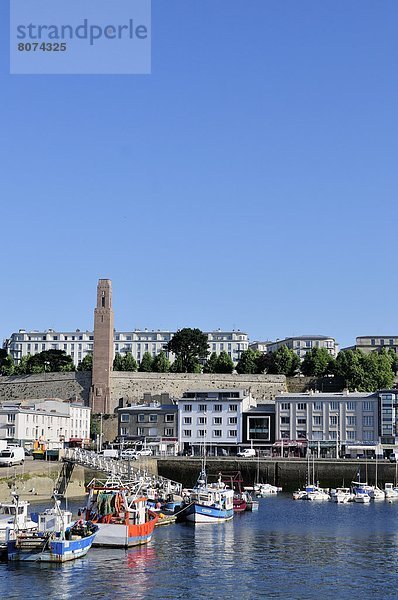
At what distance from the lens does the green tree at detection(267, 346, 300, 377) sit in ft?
505

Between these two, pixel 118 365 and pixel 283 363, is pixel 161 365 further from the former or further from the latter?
→ pixel 283 363

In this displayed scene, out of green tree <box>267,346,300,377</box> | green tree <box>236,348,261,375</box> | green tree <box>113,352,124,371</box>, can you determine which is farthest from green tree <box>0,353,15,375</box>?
green tree <box>267,346,300,377</box>

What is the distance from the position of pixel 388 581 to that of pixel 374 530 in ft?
63.9

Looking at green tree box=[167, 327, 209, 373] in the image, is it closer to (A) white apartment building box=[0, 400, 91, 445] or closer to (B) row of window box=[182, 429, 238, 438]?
(A) white apartment building box=[0, 400, 91, 445]

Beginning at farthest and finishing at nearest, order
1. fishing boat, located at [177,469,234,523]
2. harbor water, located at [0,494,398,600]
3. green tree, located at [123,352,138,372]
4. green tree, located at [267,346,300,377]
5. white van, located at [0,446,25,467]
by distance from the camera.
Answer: green tree, located at [123,352,138,372] → green tree, located at [267,346,300,377] → white van, located at [0,446,25,467] → fishing boat, located at [177,469,234,523] → harbor water, located at [0,494,398,600]

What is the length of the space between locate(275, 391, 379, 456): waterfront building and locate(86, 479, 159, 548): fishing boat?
64348 mm

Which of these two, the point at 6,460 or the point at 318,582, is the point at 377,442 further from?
the point at 318,582

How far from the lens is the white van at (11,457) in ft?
260

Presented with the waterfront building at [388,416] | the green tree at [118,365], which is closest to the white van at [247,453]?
the waterfront building at [388,416]

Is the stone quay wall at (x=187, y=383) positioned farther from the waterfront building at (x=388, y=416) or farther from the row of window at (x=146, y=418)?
the waterfront building at (x=388, y=416)

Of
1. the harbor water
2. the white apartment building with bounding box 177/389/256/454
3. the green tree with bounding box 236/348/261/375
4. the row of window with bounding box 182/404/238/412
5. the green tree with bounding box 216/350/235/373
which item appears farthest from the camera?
the green tree with bounding box 216/350/235/373

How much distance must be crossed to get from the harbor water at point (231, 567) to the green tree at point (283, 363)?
9137 centimetres

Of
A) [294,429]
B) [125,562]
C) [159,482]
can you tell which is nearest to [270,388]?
[294,429]

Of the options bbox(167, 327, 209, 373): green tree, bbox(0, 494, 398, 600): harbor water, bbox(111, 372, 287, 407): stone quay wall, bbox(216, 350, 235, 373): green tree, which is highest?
bbox(167, 327, 209, 373): green tree
